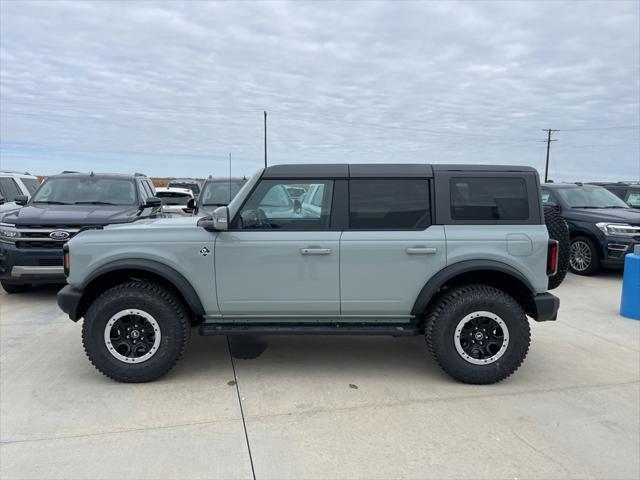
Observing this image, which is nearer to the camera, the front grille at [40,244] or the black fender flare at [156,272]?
the black fender flare at [156,272]

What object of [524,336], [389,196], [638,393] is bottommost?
[638,393]

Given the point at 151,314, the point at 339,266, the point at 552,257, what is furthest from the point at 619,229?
the point at 151,314

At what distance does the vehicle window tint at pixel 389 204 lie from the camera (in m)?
A: 4.27

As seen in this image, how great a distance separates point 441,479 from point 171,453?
1676mm

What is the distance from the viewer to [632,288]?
6496 mm

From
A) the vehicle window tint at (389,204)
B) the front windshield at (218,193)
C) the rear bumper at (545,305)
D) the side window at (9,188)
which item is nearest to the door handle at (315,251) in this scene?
the vehicle window tint at (389,204)

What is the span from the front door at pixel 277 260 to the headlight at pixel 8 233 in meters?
4.17

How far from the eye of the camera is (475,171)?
432cm

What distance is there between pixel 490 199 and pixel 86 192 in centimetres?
665

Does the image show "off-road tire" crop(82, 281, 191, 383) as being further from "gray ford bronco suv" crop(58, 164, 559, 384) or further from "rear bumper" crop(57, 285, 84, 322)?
"rear bumper" crop(57, 285, 84, 322)

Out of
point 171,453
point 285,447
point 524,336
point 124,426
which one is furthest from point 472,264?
point 124,426

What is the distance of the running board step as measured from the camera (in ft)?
14.0

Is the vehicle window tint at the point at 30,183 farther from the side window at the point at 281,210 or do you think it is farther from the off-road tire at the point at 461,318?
the off-road tire at the point at 461,318

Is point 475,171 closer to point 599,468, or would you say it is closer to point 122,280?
point 599,468
